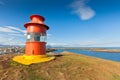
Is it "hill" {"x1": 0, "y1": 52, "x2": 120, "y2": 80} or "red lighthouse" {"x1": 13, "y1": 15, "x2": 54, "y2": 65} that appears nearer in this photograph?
"hill" {"x1": 0, "y1": 52, "x2": 120, "y2": 80}

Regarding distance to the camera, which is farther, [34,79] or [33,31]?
[33,31]

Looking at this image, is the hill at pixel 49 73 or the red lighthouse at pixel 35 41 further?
the red lighthouse at pixel 35 41

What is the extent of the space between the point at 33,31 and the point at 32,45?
135cm

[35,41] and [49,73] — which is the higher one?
[35,41]

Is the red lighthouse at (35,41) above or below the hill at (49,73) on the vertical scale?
above

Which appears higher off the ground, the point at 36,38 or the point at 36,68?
the point at 36,38

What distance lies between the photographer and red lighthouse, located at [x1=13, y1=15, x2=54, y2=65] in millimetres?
10430

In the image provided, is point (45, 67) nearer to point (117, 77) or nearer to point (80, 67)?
point (80, 67)

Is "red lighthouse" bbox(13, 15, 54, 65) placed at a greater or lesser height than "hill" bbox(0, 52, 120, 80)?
greater

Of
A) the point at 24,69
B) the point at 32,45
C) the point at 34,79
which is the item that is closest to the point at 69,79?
the point at 34,79

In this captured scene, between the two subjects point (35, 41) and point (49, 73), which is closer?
point (49, 73)

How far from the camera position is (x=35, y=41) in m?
10.7

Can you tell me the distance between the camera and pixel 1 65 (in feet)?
29.9

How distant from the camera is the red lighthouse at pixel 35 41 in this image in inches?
411
